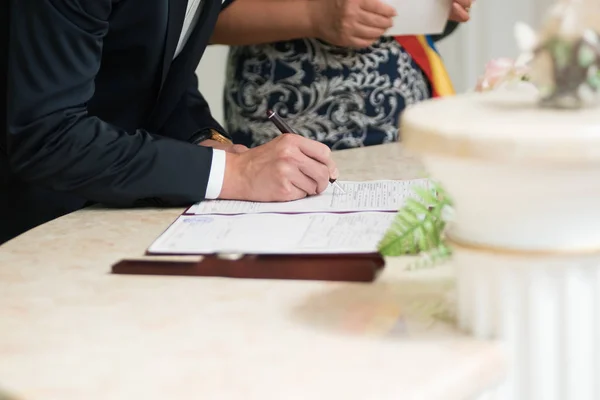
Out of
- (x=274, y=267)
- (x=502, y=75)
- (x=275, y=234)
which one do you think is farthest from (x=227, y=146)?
(x=502, y=75)

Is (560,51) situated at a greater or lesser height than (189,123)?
greater

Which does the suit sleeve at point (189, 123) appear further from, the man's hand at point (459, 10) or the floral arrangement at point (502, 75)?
the floral arrangement at point (502, 75)

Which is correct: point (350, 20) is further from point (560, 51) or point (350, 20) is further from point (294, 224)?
point (560, 51)

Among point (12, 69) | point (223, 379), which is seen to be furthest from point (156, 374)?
point (12, 69)

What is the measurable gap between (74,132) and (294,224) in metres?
0.33

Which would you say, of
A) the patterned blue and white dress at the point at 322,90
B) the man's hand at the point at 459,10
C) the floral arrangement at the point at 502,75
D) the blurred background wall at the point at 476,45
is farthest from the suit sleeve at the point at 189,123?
the blurred background wall at the point at 476,45

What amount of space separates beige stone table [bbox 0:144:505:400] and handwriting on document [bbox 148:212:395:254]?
Result: 0.08 m

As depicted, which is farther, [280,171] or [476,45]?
[476,45]

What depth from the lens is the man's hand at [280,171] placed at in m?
1.25

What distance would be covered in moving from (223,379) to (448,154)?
9.1 inches

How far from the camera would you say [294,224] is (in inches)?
43.2

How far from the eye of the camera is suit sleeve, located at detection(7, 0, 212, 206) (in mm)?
1143

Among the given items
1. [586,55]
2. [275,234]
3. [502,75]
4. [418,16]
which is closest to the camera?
[586,55]

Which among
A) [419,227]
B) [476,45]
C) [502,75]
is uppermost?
[502,75]
